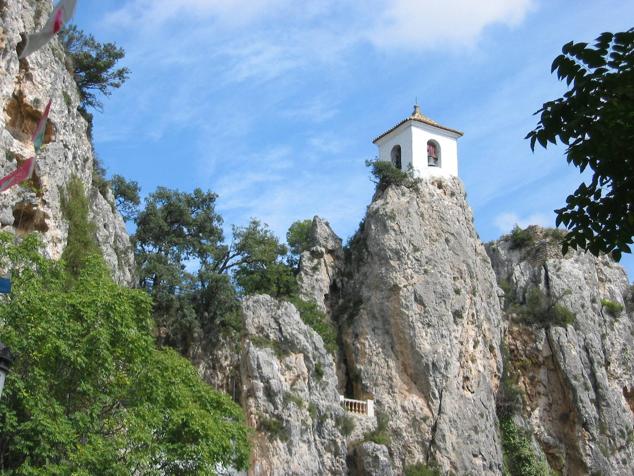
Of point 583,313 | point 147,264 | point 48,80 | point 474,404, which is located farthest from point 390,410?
point 48,80

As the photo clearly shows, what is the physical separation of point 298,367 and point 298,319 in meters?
2.22

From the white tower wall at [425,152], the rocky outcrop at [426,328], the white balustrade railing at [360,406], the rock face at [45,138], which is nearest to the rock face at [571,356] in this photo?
the rocky outcrop at [426,328]

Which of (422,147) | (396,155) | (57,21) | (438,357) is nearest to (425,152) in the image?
(422,147)

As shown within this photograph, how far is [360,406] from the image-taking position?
1320 inches

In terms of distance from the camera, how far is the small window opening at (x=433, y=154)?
40812 millimetres

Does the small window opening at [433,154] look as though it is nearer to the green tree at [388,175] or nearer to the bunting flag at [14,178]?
the green tree at [388,175]

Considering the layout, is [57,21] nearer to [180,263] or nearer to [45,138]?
[45,138]

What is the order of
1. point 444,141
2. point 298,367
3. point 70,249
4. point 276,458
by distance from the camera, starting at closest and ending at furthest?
point 70,249
point 276,458
point 298,367
point 444,141

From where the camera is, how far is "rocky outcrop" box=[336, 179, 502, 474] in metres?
33.1

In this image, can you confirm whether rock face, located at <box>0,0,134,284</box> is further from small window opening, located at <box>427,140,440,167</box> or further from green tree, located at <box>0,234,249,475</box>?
Answer: small window opening, located at <box>427,140,440,167</box>

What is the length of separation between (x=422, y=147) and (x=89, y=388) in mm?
26853

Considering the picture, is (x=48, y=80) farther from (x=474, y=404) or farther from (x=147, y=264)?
(x=474, y=404)

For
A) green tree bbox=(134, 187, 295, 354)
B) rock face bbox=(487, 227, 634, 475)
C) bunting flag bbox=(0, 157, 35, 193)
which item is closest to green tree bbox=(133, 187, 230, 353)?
green tree bbox=(134, 187, 295, 354)

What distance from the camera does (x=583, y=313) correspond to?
42.0 metres
